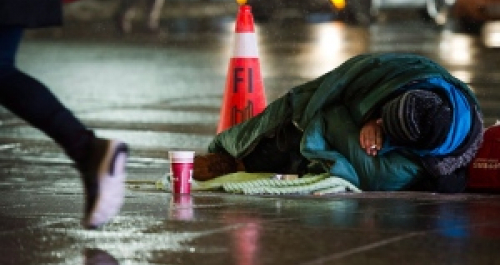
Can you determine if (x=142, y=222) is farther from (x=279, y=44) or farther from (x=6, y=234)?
(x=279, y=44)

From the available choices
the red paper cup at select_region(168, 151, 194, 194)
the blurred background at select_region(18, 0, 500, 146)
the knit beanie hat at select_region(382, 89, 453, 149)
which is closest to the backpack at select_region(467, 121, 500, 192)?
the knit beanie hat at select_region(382, 89, 453, 149)

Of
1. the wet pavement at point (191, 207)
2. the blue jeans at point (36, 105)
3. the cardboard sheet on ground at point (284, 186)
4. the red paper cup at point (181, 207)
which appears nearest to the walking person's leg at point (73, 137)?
the blue jeans at point (36, 105)

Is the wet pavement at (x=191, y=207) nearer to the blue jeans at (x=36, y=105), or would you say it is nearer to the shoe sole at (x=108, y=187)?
the shoe sole at (x=108, y=187)

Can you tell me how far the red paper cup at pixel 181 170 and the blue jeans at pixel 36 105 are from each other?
131cm

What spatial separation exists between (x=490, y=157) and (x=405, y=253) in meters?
1.73

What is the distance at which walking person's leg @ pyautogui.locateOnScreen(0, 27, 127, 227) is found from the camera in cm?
417

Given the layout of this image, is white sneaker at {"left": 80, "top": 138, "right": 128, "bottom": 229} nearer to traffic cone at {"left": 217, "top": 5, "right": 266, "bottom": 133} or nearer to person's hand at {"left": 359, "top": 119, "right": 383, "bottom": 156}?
person's hand at {"left": 359, "top": 119, "right": 383, "bottom": 156}

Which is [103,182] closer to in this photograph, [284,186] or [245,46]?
[284,186]

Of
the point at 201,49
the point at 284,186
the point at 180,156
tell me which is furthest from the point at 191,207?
the point at 201,49

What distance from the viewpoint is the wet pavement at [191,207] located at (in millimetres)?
3988

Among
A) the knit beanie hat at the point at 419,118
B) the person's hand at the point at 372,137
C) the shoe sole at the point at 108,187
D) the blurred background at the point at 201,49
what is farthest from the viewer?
the blurred background at the point at 201,49

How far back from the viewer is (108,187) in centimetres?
416

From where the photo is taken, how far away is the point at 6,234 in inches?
175

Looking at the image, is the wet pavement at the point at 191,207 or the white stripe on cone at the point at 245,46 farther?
the white stripe on cone at the point at 245,46
